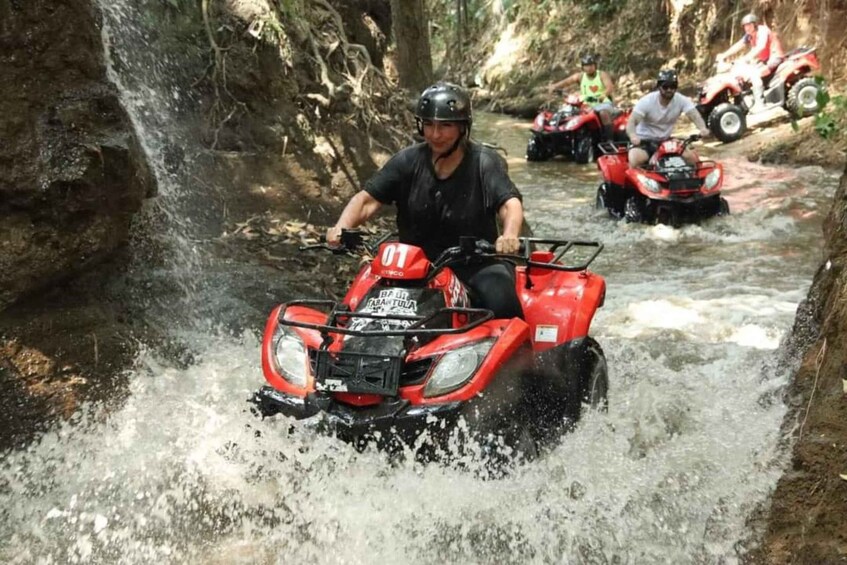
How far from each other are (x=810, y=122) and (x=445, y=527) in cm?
1264

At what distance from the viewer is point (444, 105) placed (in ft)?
13.7

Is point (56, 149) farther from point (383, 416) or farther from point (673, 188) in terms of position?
point (673, 188)

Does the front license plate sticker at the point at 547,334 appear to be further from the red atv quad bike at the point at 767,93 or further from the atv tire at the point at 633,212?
the red atv quad bike at the point at 767,93

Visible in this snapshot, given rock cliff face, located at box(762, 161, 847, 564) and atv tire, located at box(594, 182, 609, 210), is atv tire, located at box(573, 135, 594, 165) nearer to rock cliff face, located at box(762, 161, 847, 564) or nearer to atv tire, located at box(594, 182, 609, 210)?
atv tire, located at box(594, 182, 609, 210)

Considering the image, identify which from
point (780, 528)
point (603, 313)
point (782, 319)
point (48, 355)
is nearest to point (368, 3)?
point (603, 313)

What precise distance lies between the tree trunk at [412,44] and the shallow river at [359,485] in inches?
311

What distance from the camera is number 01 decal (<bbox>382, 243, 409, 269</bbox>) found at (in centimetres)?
376

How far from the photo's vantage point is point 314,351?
3.56m

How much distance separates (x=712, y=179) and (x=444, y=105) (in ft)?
21.6

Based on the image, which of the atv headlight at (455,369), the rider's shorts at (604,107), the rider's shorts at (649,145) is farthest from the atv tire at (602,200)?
the atv headlight at (455,369)

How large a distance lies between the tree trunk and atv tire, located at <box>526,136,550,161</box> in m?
3.81

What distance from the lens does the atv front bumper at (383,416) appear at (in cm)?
327

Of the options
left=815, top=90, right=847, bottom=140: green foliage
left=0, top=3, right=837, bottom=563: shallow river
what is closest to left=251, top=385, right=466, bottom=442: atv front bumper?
left=0, top=3, right=837, bottom=563: shallow river

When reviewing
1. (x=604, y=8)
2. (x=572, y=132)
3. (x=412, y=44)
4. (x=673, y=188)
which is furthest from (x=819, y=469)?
(x=604, y=8)
